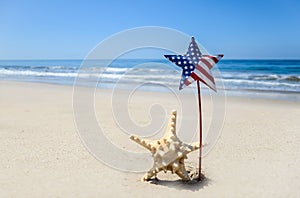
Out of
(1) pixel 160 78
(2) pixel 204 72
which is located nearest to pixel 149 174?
(2) pixel 204 72

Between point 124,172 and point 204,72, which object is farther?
point 124,172

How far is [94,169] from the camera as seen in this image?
386cm

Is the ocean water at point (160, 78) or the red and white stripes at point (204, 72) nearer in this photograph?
the red and white stripes at point (204, 72)

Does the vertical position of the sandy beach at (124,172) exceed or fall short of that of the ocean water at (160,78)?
it falls short

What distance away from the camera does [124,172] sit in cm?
382

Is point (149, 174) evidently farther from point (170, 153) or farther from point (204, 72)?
point (204, 72)

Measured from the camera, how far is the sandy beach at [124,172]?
328cm

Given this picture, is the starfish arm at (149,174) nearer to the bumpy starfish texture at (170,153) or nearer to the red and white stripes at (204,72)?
the bumpy starfish texture at (170,153)

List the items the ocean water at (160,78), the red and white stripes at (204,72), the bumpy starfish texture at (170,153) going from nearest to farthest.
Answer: the red and white stripes at (204,72)
the bumpy starfish texture at (170,153)
the ocean water at (160,78)

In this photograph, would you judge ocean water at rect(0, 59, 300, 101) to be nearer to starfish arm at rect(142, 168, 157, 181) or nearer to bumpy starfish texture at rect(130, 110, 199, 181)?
bumpy starfish texture at rect(130, 110, 199, 181)

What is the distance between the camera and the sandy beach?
3281 mm

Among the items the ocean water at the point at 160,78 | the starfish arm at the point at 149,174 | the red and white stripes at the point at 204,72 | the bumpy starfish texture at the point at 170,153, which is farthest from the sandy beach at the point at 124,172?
the ocean water at the point at 160,78

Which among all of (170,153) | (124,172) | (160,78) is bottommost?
(124,172)

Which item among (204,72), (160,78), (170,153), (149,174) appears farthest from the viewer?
(160,78)
